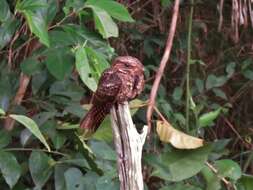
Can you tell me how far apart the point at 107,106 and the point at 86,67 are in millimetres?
228

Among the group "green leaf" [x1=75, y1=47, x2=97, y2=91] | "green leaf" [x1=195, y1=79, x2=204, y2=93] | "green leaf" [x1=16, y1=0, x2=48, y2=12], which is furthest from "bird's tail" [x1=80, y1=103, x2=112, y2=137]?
"green leaf" [x1=195, y1=79, x2=204, y2=93]

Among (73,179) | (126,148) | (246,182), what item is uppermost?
(126,148)

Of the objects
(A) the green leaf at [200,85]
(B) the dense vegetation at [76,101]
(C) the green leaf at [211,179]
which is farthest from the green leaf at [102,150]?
(A) the green leaf at [200,85]

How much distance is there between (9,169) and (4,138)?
0.07 meters

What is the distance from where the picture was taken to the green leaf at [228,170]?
3.79 ft

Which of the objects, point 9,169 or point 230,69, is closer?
point 9,169

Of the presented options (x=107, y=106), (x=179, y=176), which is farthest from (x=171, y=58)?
(x=107, y=106)

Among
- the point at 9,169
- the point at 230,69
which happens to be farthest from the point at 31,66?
the point at 230,69

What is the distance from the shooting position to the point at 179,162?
1020 mm

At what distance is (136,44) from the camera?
1.69m

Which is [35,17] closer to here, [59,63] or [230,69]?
[59,63]

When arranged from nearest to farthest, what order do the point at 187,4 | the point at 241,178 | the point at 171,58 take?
the point at 241,178 → the point at 187,4 → the point at 171,58

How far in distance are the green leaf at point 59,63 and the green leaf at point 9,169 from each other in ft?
0.58

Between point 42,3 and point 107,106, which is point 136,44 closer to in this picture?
point 42,3
